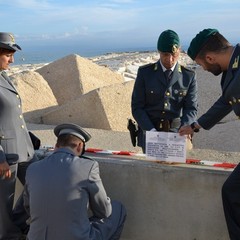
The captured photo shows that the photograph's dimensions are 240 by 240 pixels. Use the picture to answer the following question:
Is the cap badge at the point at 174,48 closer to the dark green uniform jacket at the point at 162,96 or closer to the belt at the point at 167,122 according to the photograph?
the dark green uniform jacket at the point at 162,96

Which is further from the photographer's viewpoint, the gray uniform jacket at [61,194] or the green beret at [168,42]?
the green beret at [168,42]

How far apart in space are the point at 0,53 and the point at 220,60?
1783mm

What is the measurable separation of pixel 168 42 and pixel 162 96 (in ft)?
1.90

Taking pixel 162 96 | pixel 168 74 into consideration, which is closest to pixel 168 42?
pixel 168 74

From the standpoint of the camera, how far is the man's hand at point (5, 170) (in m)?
3.63

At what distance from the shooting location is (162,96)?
14.6 ft

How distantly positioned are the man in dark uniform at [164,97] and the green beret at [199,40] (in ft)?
3.48

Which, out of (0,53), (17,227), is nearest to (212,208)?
(17,227)

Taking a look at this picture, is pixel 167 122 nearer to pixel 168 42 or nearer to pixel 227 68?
pixel 168 42

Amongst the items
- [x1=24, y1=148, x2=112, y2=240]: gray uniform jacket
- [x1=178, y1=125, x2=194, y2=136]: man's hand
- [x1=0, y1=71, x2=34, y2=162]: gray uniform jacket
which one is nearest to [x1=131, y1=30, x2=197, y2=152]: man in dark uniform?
[x1=178, y1=125, x2=194, y2=136]: man's hand

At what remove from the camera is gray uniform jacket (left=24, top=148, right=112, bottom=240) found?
312cm

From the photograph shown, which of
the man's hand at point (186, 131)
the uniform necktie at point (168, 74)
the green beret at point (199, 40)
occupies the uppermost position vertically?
the green beret at point (199, 40)

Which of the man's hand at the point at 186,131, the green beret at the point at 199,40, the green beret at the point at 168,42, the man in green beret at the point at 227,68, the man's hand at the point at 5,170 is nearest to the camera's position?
the man in green beret at the point at 227,68

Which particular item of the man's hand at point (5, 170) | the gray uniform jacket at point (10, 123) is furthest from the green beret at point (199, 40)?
the man's hand at point (5, 170)
